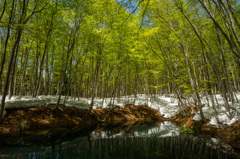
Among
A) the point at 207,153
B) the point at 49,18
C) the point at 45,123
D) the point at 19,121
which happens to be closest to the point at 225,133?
the point at 207,153

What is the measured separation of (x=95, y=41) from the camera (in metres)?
11.5

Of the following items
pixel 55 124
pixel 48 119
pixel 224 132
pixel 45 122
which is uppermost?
pixel 48 119

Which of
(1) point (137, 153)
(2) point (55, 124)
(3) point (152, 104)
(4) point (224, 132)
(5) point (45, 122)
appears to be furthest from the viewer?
(3) point (152, 104)

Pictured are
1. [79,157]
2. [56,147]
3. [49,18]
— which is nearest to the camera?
[79,157]

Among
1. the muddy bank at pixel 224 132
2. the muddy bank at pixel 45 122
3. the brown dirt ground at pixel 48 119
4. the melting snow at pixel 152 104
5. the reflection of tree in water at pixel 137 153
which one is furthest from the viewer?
the melting snow at pixel 152 104

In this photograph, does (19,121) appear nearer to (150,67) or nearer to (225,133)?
(225,133)

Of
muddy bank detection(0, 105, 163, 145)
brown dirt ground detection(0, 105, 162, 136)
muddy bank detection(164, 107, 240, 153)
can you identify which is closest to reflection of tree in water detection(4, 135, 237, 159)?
muddy bank detection(164, 107, 240, 153)

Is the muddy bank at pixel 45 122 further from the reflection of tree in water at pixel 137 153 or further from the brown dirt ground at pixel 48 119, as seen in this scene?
the reflection of tree in water at pixel 137 153

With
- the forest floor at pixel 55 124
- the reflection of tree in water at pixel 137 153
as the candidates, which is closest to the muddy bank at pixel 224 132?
the forest floor at pixel 55 124

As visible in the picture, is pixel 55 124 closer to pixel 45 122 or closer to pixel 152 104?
pixel 45 122

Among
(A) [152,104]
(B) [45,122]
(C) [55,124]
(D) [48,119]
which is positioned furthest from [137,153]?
(A) [152,104]

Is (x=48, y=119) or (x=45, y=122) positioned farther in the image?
(x=48, y=119)

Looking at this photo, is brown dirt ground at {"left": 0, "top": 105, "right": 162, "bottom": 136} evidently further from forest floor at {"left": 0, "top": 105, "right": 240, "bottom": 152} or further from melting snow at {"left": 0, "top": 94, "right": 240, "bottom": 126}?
melting snow at {"left": 0, "top": 94, "right": 240, "bottom": 126}

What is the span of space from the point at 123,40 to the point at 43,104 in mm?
8656
